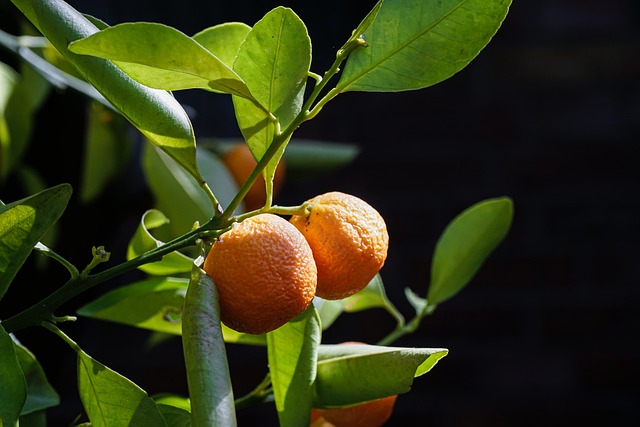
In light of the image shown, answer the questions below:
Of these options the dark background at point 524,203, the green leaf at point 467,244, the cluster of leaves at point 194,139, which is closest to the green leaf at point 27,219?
the cluster of leaves at point 194,139

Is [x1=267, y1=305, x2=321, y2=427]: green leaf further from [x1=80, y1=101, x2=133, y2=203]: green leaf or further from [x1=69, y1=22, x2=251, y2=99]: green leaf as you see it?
[x1=80, y1=101, x2=133, y2=203]: green leaf

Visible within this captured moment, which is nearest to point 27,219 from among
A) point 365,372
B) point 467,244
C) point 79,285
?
point 79,285

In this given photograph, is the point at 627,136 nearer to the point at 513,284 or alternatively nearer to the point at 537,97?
the point at 537,97

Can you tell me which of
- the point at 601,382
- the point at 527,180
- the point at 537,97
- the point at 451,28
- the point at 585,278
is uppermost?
the point at 451,28

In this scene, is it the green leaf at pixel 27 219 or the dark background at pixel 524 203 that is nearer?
the green leaf at pixel 27 219

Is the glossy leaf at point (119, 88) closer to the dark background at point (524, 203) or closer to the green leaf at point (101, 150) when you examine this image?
the green leaf at point (101, 150)

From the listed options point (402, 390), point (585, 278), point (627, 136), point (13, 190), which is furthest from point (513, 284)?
point (402, 390)

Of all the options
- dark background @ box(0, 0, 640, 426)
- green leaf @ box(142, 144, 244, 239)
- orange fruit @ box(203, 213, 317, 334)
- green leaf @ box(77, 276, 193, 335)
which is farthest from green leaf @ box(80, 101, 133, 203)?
dark background @ box(0, 0, 640, 426)

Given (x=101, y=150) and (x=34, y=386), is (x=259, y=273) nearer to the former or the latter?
(x=34, y=386)
